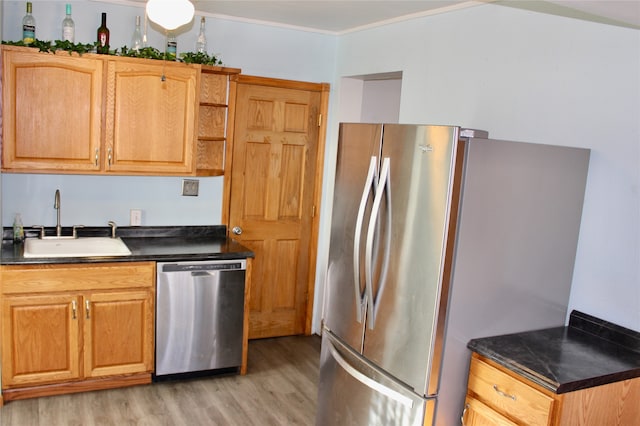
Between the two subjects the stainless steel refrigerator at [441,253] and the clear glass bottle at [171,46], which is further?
the clear glass bottle at [171,46]

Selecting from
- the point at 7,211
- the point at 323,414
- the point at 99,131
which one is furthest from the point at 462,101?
the point at 7,211

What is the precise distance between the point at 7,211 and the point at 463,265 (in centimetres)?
284

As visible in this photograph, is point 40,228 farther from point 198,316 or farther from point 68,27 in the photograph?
point 68,27

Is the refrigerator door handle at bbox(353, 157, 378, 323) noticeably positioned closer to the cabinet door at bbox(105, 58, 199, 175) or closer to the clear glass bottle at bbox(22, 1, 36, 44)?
the cabinet door at bbox(105, 58, 199, 175)

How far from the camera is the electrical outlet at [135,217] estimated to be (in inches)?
155

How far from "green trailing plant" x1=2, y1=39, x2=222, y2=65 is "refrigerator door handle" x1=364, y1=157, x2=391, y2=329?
1.83m

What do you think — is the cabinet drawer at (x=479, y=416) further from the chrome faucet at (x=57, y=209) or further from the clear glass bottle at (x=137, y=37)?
the clear glass bottle at (x=137, y=37)

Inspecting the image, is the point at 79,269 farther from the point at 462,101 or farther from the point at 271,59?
the point at 462,101

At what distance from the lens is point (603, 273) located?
8.13 feet

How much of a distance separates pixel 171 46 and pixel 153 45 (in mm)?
180

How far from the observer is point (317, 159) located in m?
4.54

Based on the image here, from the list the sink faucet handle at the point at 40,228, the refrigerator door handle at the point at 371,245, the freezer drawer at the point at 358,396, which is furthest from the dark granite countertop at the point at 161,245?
the refrigerator door handle at the point at 371,245

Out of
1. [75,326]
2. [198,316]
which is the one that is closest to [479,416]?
[198,316]

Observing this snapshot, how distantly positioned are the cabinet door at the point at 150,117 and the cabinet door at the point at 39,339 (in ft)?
2.88
